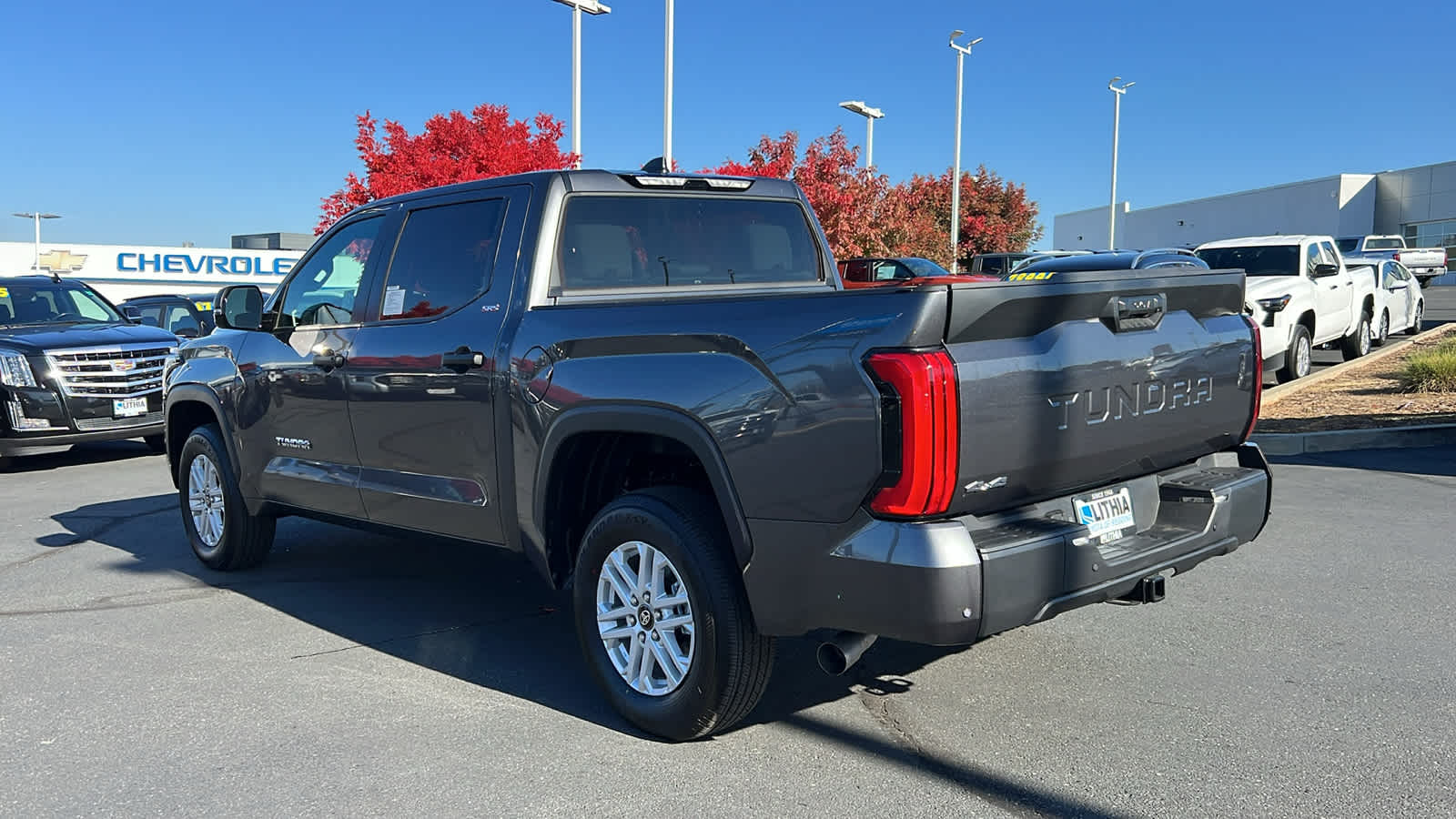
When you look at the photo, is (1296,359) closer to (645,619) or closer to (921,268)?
(921,268)

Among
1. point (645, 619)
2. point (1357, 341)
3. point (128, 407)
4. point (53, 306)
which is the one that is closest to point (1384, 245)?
point (1357, 341)

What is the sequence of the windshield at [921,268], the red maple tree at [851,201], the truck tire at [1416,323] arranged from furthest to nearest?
the red maple tree at [851,201] < the truck tire at [1416,323] < the windshield at [921,268]

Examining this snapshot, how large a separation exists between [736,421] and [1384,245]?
4066 centimetres

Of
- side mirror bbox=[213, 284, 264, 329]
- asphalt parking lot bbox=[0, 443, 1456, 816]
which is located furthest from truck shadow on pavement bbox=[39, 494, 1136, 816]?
side mirror bbox=[213, 284, 264, 329]

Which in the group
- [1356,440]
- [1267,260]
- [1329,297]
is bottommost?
[1356,440]

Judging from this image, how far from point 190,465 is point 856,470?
4.91m

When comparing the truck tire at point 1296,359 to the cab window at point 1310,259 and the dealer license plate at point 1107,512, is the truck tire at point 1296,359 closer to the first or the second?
the cab window at point 1310,259

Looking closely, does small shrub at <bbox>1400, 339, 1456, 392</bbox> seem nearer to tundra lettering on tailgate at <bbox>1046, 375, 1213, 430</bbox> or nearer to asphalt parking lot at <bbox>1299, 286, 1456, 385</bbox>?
asphalt parking lot at <bbox>1299, 286, 1456, 385</bbox>

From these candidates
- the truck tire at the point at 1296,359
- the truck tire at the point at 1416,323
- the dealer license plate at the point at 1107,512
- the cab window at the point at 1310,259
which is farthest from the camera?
the truck tire at the point at 1416,323

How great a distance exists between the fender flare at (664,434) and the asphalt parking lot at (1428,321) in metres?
11.9

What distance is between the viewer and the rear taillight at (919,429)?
3.26 metres

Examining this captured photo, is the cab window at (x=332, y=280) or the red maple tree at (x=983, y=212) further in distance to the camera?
the red maple tree at (x=983, y=212)

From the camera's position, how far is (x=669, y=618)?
13.1 feet

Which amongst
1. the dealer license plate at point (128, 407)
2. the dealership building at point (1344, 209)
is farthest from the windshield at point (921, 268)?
the dealership building at point (1344, 209)
